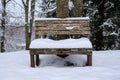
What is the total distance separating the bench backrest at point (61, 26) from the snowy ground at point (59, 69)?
681 millimetres

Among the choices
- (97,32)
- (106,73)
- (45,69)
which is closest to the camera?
(106,73)

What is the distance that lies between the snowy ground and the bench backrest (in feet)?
2.23

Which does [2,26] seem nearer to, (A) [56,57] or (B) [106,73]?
(A) [56,57]

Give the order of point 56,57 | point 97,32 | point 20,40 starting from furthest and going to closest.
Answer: point 20,40 < point 97,32 < point 56,57

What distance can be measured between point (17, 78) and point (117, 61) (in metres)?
3.11

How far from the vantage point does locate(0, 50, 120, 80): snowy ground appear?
248 inches

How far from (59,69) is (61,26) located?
1597mm

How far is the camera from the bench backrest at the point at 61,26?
27.3ft

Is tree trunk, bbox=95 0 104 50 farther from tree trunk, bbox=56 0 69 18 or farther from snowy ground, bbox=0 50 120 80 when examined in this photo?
tree trunk, bbox=56 0 69 18

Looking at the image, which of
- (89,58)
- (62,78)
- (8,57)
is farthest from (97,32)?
(62,78)

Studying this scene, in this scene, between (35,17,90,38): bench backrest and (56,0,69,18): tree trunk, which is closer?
(35,17,90,38): bench backrest

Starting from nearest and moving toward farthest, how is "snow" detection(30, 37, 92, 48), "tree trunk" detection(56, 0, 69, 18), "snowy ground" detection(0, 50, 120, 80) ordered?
"snowy ground" detection(0, 50, 120, 80) < "snow" detection(30, 37, 92, 48) < "tree trunk" detection(56, 0, 69, 18)

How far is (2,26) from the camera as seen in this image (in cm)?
2144

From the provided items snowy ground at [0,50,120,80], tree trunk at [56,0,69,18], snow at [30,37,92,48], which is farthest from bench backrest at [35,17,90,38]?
snow at [30,37,92,48]
